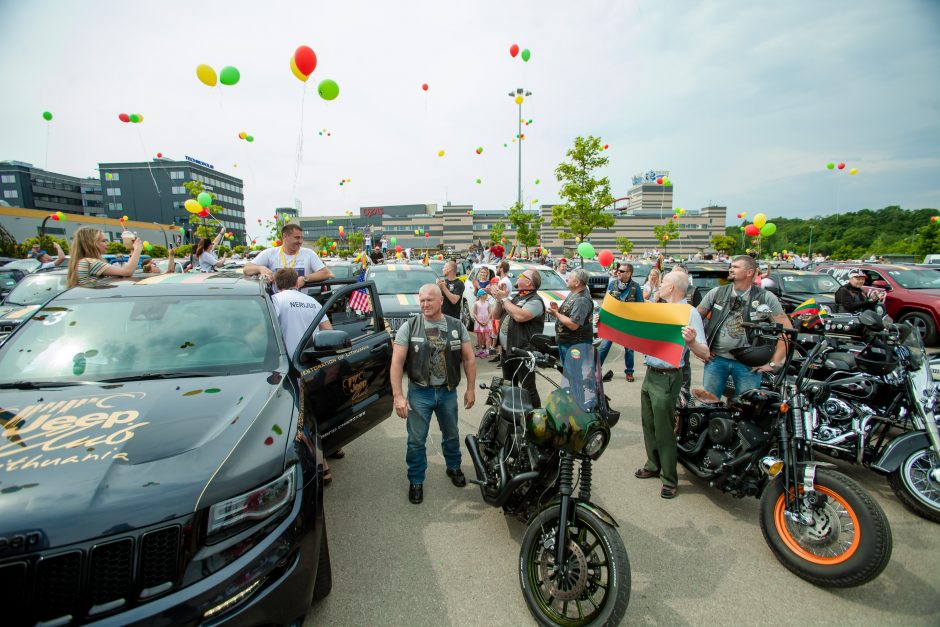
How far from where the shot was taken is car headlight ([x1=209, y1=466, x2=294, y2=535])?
173 centimetres

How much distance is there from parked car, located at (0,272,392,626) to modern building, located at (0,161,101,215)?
300 ft

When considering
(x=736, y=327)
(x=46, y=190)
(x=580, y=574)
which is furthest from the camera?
(x=46, y=190)

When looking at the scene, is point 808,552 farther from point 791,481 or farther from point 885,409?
point 885,409

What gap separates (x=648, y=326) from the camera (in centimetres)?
358

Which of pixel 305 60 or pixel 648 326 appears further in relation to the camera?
pixel 305 60

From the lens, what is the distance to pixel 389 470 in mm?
4180

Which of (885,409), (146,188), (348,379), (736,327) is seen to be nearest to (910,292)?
(885,409)

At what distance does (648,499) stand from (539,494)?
1.31 m

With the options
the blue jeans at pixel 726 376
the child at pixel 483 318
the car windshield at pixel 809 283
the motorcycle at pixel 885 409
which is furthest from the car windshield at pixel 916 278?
the child at pixel 483 318

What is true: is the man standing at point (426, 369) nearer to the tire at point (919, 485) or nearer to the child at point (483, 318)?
the tire at point (919, 485)

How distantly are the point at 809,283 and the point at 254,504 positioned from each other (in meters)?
12.3

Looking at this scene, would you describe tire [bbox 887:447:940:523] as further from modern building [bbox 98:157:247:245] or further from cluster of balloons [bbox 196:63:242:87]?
modern building [bbox 98:157:247:245]

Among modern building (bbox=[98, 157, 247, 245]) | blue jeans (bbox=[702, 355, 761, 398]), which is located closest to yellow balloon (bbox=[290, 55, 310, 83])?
blue jeans (bbox=[702, 355, 761, 398])

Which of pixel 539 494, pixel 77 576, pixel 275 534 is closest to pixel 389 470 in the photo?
pixel 539 494
